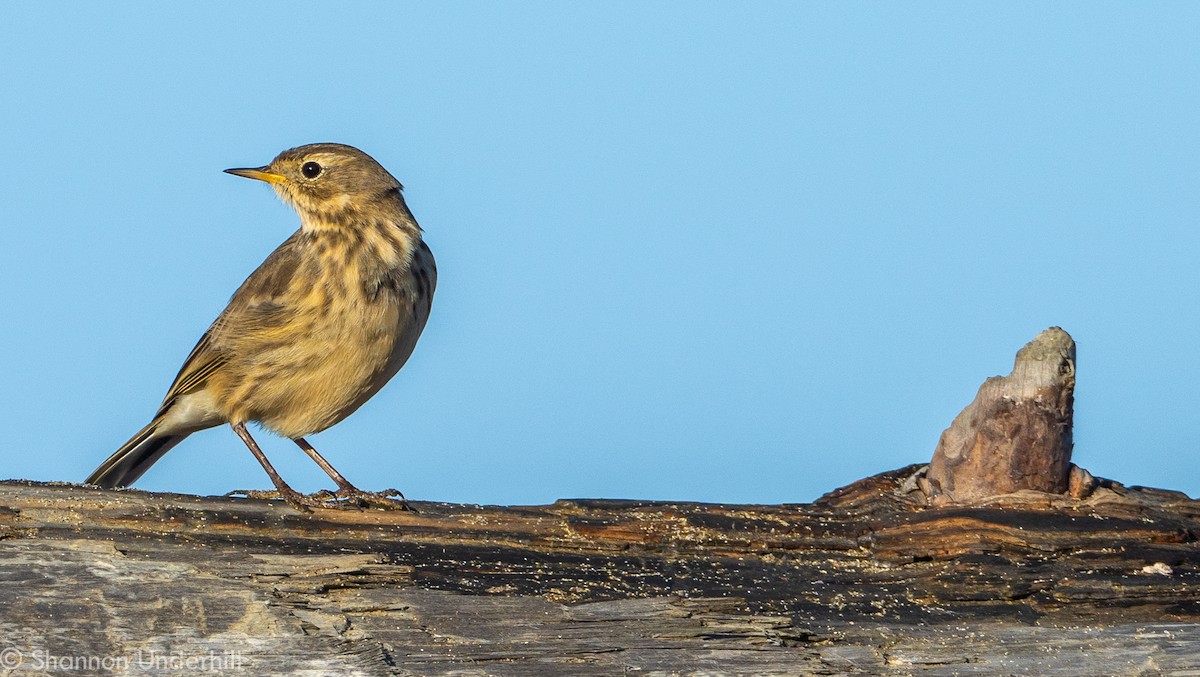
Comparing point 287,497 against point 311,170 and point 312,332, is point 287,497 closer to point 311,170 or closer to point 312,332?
point 312,332

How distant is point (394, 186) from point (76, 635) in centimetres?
527

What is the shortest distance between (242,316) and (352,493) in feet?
4.84

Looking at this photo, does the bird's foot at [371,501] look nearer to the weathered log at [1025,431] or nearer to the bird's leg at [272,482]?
the bird's leg at [272,482]

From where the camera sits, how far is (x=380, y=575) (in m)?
5.25

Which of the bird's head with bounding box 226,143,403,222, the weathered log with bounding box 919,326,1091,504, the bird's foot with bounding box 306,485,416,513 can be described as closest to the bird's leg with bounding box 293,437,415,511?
the bird's foot with bounding box 306,485,416,513

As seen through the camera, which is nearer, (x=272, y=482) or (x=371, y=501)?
(x=371, y=501)

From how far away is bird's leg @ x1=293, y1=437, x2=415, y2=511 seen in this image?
250 inches

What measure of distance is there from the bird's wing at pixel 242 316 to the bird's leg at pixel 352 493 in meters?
0.74

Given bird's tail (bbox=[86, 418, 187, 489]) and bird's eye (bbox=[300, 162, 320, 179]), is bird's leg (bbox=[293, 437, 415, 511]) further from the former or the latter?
bird's eye (bbox=[300, 162, 320, 179])

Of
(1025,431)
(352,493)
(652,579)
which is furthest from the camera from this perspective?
(352,493)

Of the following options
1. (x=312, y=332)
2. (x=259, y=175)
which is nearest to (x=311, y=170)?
(x=259, y=175)

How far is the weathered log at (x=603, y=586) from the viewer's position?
4719 mm

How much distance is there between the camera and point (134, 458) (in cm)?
866

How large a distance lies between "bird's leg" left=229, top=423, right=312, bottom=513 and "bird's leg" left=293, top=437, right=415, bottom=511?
279mm
